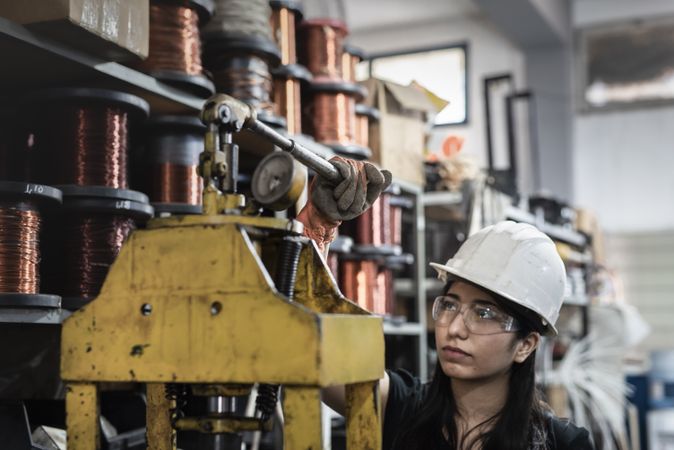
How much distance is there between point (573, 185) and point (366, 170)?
6.90 meters

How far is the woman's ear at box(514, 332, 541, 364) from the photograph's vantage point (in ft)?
6.87

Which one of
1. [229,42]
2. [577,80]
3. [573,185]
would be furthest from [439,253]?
[577,80]

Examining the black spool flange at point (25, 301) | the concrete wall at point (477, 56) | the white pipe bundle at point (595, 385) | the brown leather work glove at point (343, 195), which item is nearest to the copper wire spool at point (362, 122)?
the black spool flange at point (25, 301)

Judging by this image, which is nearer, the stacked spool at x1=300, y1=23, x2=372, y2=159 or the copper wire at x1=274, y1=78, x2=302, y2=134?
the copper wire at x1=274, y1=78, x2=302, y2=134

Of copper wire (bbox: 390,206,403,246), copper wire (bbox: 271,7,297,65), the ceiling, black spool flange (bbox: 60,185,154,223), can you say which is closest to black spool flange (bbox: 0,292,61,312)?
black spool flange (bbox: 60,185,154,223)

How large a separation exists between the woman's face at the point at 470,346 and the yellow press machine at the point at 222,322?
765mm

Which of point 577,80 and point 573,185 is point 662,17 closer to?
point 577,80

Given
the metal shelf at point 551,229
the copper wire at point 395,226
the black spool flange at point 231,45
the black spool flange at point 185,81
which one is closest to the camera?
the black spool flange at point 185,81

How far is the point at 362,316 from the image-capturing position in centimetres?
122

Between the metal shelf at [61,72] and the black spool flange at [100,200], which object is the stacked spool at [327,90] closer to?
the metal shelf at [61,72]

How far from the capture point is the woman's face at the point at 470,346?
201cm

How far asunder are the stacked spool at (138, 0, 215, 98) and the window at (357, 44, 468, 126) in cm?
640

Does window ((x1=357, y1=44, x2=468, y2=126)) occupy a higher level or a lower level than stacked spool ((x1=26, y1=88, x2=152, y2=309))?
higher

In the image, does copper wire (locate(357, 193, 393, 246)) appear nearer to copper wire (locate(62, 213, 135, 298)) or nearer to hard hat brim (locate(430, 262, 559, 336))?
hard hat brim (locate(430, 262, 559, 336))
